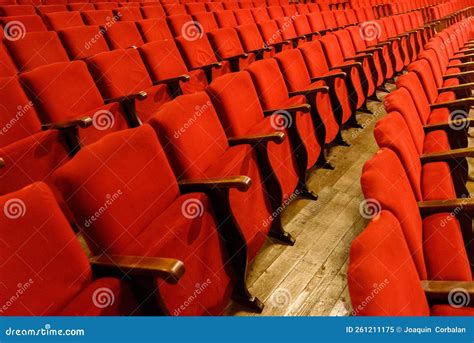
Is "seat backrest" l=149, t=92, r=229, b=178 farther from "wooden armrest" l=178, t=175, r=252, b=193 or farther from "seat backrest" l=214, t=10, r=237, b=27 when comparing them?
"seat backrest" l=214, t=10, r=237, b=27

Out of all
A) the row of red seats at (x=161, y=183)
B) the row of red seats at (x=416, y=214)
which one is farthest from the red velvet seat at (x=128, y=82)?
the row of red seats at (x=416, y=214)

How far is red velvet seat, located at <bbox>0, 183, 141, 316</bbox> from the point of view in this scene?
21 cm

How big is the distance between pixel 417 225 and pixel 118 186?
9.0 inches

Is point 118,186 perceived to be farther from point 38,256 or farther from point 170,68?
point 170,68

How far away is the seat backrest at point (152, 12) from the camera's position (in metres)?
0.88

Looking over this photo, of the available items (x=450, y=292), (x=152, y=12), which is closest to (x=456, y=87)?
(x=450, y=292)

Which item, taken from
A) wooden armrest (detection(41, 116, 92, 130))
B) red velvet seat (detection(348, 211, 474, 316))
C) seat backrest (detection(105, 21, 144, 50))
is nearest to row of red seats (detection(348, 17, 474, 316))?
red velvet seat (detection(348, 211, 474, 316))

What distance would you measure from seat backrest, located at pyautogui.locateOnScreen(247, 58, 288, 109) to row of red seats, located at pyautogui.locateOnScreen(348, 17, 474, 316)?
160mm

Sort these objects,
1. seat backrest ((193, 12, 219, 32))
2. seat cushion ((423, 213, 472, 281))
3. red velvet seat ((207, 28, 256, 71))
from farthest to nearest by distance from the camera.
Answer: seat backrest ((193, 12, 219, 32)) → red velvet seat ((207, 28, 256, 71)) → seat cushion ((423, 213, 472, 281))

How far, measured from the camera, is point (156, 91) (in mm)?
548

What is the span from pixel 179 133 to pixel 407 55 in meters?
0.93

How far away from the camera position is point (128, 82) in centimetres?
54
